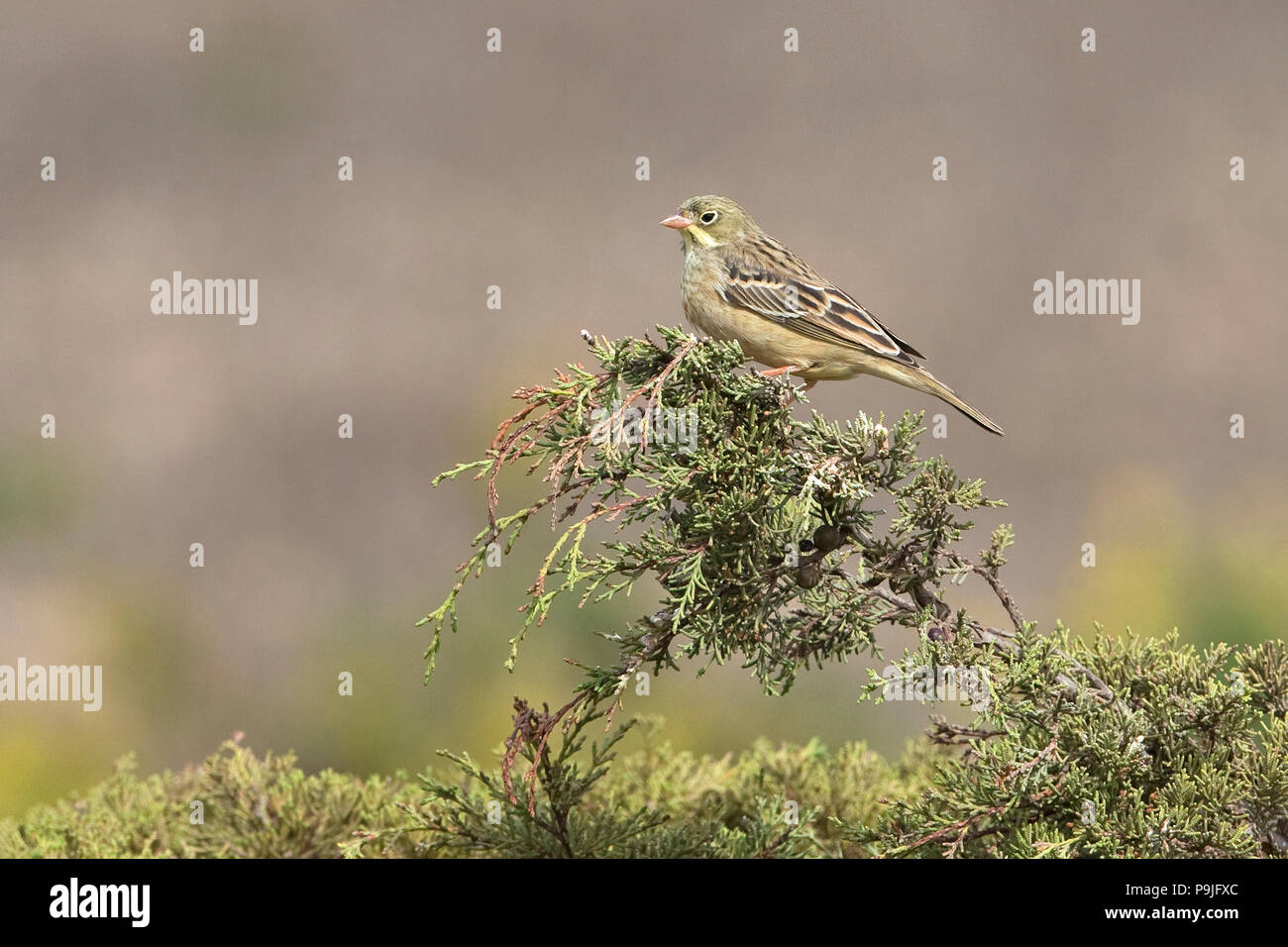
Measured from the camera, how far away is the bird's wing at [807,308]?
15.1ft

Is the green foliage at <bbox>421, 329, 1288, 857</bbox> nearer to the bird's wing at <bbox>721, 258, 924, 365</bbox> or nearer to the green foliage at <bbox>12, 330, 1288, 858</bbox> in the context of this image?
the green foliage at <bbox>12, 330, 1288, 858</bbox>

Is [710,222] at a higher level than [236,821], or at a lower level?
higher

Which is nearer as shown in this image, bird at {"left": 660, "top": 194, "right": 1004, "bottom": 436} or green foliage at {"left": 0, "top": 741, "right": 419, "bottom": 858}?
green foliage at {"left": 0, "top": 741, "right": 419, "bottom": 858}

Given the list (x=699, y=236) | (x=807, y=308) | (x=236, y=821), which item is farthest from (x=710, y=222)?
(x=236, y=821)

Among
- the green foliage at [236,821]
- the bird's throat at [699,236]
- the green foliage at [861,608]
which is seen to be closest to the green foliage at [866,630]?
the green foliage at [861,608]

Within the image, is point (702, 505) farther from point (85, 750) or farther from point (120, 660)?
point (120, 660)

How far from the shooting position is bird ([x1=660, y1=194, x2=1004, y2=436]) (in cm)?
457

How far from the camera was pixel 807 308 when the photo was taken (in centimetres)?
466

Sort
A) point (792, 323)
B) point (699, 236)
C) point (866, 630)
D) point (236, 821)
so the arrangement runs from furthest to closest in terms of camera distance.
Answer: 1. point (699, 236)
2. point (792, 323)
3. point (236, 821)
4. point (866, 630)

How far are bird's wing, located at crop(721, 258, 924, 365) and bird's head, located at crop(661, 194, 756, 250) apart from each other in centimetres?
29

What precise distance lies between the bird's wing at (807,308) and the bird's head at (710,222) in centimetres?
29

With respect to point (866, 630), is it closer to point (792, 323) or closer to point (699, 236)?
point (792, 323)

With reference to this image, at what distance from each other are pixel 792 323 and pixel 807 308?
113 millimetres

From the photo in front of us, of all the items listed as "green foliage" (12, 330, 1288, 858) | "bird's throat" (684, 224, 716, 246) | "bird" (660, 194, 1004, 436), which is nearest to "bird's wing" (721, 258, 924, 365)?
"bird" (660, 194, 1004, 436)
